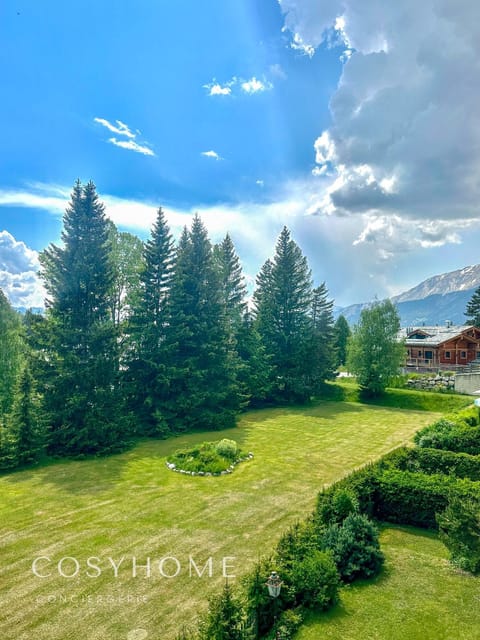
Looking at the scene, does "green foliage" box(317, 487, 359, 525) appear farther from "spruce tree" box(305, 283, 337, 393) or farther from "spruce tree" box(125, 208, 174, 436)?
"spruce tree" box(305, 283, 337, 393)

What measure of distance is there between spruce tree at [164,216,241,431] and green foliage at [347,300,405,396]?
14.3 metres

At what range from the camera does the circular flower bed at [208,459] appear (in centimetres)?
1714

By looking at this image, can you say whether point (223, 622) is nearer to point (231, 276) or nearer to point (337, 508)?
point (337, 508)

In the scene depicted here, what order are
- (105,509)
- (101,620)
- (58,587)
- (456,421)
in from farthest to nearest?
1. (456,421)
2. (105,509)
3. (58,587)
4. (101,620)

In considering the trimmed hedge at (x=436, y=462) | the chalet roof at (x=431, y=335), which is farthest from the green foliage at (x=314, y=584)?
the chalet roof at (x=431, y=335)

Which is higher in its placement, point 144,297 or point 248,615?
point 144,297

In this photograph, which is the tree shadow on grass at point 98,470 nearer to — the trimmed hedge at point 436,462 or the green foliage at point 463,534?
the trimmed hedge at point 436,462

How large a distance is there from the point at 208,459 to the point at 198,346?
11.4m

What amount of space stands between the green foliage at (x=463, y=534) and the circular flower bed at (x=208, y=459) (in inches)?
373

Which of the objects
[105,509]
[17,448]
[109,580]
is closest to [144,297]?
[17,448]

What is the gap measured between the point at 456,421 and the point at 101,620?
20952 mm

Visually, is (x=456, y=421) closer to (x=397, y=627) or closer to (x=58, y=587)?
(x=397, y=627)

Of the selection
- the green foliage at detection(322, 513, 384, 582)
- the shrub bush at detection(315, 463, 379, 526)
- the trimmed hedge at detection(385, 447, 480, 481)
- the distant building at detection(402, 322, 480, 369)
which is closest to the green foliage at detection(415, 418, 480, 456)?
the trimmed hedge at detection(385, 447, 480, 481)

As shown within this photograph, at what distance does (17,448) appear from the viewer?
18.1 m
